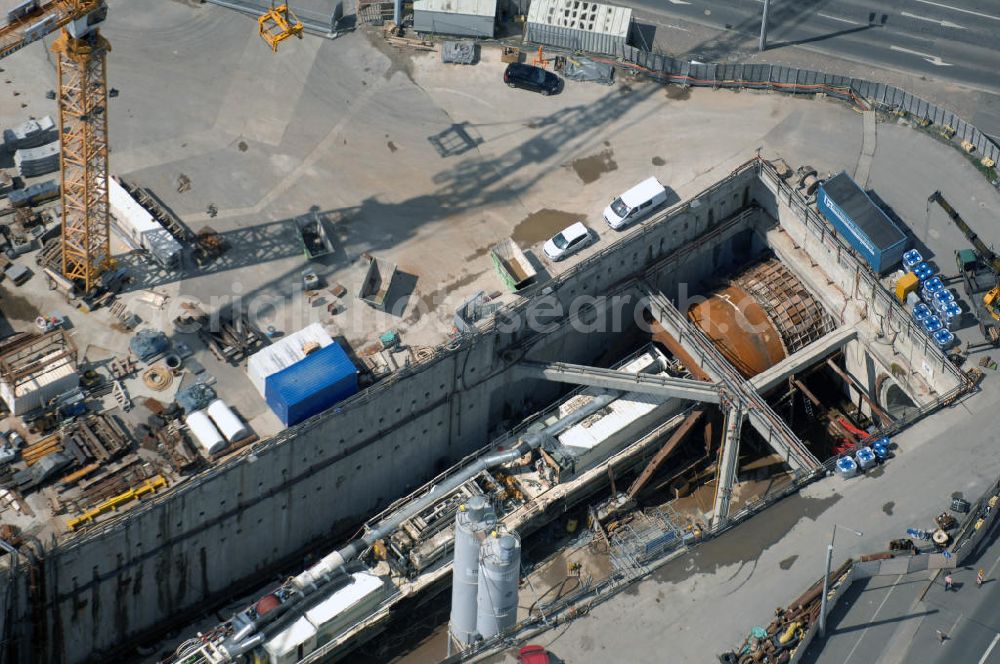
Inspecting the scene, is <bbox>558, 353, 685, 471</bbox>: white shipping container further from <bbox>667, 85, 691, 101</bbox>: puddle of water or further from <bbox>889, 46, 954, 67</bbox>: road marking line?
<bbox>889, 46, 954, 67</bbox>: road marking line

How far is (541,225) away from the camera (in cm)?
11794

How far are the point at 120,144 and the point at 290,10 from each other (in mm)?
18471

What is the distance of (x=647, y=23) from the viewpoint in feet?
431

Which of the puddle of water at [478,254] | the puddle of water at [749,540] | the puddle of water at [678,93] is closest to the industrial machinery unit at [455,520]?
the puddle of water at [749,540]

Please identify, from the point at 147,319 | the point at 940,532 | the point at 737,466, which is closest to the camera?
the point at 940,532

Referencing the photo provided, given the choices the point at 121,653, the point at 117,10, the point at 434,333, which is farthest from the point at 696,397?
the point at 117,10

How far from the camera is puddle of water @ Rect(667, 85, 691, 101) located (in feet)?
415

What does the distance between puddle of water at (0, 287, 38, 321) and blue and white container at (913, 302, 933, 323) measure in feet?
195

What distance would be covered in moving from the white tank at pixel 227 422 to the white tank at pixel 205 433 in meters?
0.37

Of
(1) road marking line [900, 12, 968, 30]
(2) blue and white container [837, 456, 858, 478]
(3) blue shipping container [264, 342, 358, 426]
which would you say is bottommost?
(2) blue and white container [837, 456, 858, 478]

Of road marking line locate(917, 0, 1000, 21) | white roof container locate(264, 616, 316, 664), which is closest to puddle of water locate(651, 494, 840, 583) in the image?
white roof container locate(264, 616, 316, 664)

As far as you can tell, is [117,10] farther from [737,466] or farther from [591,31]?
[737,466]

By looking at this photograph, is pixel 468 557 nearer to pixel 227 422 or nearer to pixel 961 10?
pixel 227 422

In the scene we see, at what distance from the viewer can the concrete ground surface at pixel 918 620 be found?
96.9 metres
